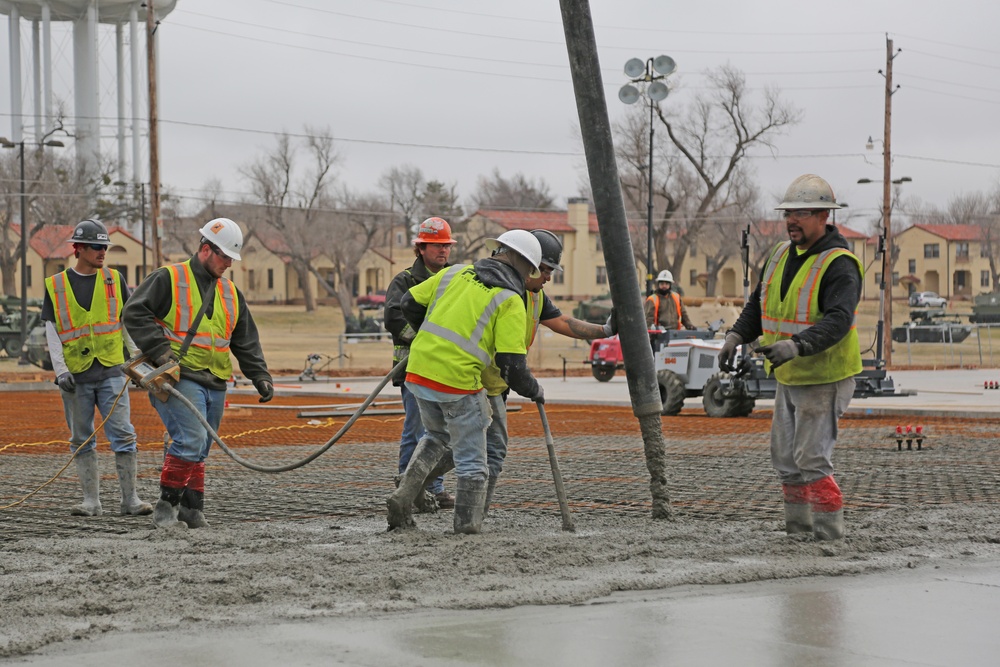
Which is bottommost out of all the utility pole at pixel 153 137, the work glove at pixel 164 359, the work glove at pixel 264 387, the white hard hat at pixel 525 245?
the work glove at pixel 264 387

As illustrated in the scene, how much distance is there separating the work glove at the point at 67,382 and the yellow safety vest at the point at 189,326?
114 centimetres

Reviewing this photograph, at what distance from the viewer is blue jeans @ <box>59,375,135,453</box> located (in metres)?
8.30

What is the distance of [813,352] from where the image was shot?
658cm

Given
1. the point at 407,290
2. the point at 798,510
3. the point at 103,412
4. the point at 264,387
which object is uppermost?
the point at 407,290

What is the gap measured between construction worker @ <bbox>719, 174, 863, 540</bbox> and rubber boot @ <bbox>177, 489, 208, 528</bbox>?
3.10 meters

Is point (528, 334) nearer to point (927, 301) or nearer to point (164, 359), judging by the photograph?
point (164, 359)

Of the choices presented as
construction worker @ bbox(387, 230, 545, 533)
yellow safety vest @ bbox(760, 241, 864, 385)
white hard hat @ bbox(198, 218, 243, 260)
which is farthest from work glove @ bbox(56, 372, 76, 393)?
yellow safety vest @ bbox(760, 241, 864, 385)

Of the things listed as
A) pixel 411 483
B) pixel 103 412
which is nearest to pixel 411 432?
pixel 411 483

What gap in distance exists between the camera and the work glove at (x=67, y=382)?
8258mm

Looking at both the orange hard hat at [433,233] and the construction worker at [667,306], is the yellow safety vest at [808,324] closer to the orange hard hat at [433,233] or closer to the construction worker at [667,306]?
the orange hard hat at [433,233]

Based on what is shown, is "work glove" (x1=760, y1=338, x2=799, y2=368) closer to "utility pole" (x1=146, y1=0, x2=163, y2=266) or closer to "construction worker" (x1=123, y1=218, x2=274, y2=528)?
"construction worker" (x1=123, y1=218, x2=274, y2=528)

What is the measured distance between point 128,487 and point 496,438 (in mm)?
2389

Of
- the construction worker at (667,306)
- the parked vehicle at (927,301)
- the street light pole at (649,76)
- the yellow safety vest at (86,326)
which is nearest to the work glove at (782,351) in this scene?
the yellow safety vest at (86,326)

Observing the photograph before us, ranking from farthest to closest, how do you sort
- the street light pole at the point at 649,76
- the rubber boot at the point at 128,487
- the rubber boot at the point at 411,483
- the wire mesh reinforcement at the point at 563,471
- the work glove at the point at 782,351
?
the street light pole at the point at 649,76 < the wire mesh reinforcement at the point at 563,471 < the rubber boot at the point at 128,487 < the rubber boot at the point at 411,483 < the work glove at the point at 782,351
